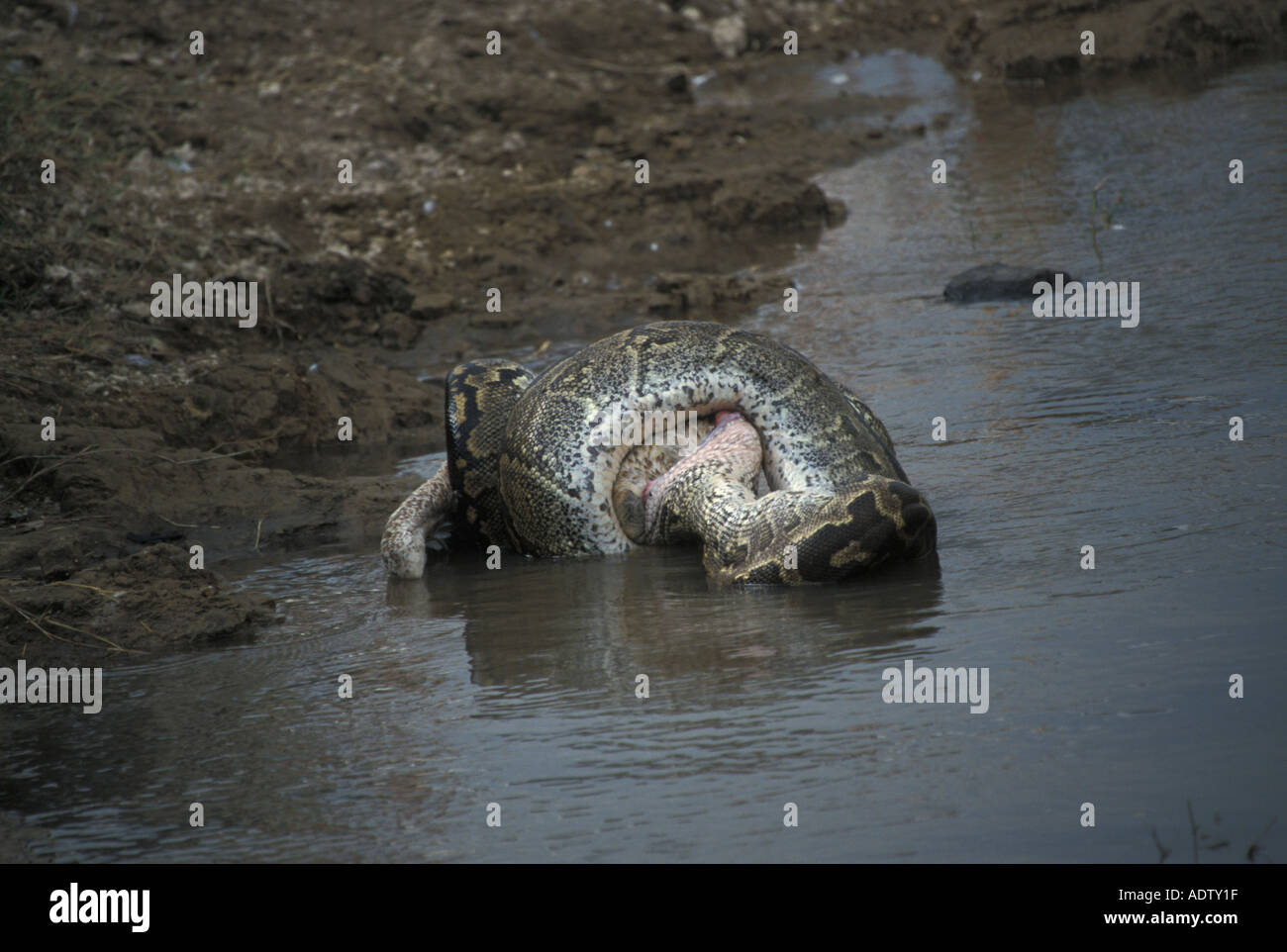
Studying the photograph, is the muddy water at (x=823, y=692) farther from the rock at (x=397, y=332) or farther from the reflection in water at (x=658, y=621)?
the rock at (x=397, y=332)

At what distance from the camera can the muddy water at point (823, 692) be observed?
3.51m

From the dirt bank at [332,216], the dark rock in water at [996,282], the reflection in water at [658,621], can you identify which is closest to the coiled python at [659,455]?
the reflection in water at [658,621]

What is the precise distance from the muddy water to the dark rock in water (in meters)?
1.92

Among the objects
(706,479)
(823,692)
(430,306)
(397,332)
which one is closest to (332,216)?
(430,306)

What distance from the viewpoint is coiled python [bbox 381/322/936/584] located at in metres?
5.99

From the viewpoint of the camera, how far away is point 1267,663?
4.04 metres

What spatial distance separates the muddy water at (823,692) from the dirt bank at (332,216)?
3.21 ft

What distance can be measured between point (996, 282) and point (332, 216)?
6.77 metres

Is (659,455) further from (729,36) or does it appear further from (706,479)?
(729,36)

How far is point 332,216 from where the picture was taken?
1398 cm

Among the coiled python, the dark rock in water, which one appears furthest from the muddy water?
the dark rock in water
